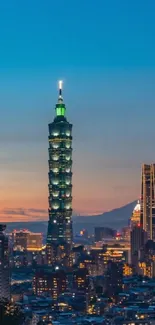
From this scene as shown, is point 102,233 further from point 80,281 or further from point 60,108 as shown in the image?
point 80,281

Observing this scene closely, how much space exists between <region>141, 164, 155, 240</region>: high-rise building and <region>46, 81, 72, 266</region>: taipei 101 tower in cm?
2595

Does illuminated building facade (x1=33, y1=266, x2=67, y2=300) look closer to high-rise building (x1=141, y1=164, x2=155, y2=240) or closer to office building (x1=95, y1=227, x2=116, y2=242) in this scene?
high-rise building (x1=141, y1=164, x2=155, y2=240)

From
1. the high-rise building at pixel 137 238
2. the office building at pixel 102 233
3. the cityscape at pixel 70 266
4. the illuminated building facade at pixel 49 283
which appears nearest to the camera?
the cityscape at pixel 70 266

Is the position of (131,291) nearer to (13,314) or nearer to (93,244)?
(13,314)

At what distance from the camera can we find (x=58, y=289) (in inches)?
3310

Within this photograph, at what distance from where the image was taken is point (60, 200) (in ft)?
381

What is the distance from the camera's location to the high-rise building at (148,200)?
468 feet

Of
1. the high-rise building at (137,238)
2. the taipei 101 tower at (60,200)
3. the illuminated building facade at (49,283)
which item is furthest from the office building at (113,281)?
the high-rise building at (137,238)

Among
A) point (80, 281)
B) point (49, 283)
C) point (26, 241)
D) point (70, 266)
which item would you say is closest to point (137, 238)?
point (26, 241)

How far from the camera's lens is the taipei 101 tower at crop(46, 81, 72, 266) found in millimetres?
115000

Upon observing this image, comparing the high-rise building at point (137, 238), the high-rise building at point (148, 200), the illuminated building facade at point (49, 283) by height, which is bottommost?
the illuminated building facade at point (49, 283)

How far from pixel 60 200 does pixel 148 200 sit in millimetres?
34156

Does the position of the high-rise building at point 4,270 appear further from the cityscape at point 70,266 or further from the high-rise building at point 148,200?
the high-rise building at point 148,200

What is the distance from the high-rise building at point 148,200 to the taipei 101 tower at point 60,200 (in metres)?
25.9
